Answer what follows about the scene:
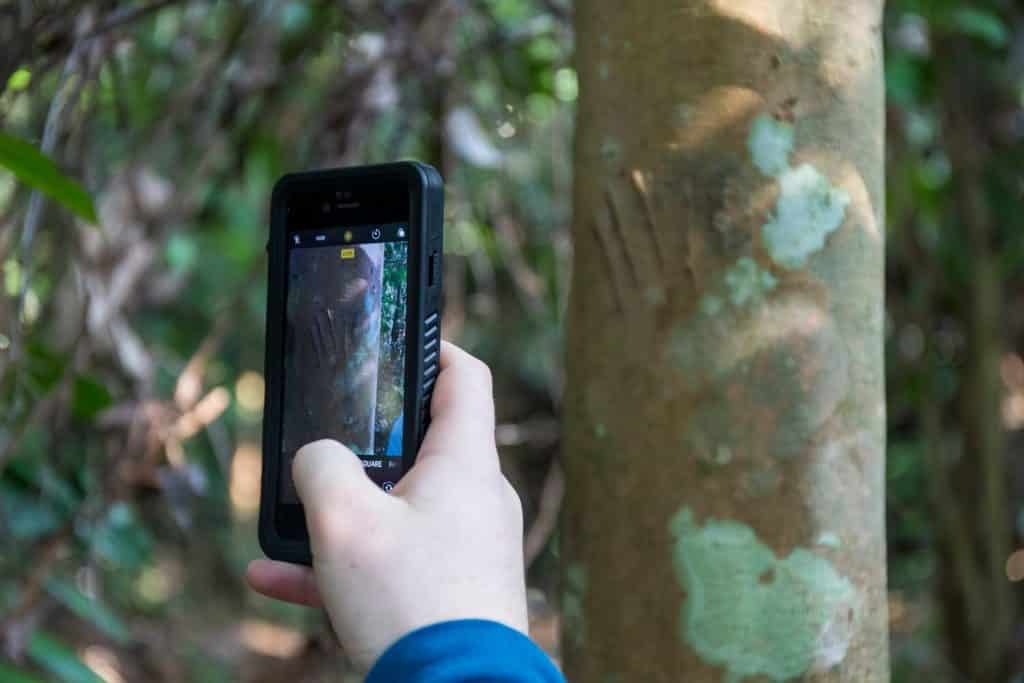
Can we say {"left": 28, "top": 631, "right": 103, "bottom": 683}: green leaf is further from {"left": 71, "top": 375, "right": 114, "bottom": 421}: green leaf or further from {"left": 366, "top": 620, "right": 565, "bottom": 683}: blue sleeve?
{"left": 366, "top": 620, "right": 565, "bottom": 683}: blue sleeve

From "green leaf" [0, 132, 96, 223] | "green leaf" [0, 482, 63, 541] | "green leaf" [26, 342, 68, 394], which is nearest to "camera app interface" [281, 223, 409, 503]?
"green leaf" [0, 132, 96, 223]

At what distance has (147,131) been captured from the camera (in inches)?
71.8

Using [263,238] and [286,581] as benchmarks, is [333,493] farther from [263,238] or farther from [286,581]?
[263,238]

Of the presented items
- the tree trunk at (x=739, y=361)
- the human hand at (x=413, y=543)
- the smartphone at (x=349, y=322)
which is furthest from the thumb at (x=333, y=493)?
the tree trunk at (x=739, y=361)

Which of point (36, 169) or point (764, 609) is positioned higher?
point (36, 169)

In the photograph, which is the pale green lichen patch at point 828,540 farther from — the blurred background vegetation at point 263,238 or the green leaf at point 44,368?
the green leaf at point 44,368

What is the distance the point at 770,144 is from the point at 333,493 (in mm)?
494

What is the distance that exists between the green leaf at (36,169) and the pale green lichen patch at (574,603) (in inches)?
20.5

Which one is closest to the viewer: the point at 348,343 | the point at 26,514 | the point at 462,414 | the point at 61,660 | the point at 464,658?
the point at 464,658

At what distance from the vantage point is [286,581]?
754 millimetres

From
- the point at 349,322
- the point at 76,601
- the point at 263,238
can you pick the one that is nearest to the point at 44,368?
the point at 76,601

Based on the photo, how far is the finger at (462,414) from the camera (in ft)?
2.12

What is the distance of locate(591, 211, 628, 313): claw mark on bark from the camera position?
37.9 inches

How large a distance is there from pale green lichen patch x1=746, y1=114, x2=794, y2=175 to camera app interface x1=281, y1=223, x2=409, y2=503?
303 mm
